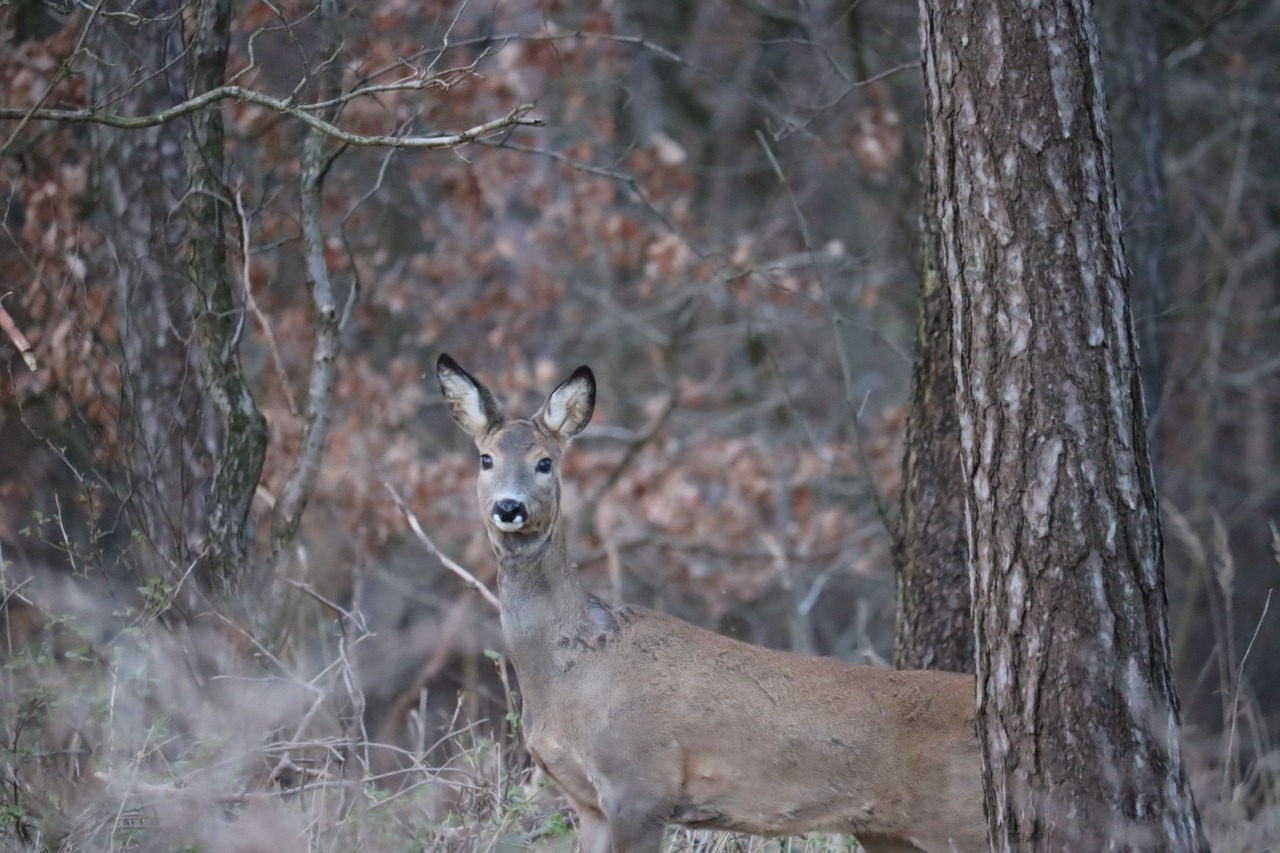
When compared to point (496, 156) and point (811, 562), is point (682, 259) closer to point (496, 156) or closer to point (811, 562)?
point (496, 156)

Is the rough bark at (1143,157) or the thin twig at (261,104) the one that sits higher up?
the rough bark at (1143,157)

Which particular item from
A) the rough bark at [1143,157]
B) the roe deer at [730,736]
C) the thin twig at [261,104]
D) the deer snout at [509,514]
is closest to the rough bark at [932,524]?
the roe deer at [730,736]

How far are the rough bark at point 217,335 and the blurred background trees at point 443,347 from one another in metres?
0.02

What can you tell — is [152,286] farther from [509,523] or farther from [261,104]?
[509,523]

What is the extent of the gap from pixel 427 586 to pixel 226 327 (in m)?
6.88

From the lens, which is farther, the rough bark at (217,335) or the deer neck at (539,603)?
the rough bark at (217,335)

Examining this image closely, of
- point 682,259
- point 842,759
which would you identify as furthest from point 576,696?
point 682,259

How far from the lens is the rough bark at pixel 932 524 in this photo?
254 inches

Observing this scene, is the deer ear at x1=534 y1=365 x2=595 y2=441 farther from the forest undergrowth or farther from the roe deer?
the forest undergrowth

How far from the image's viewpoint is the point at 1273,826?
23.0 feet

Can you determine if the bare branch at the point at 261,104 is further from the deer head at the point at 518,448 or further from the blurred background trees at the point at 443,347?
the deer head at the point at 518,448

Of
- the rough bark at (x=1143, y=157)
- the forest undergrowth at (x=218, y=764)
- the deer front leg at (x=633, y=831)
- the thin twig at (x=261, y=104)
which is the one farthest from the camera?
the rough bark at (x=1143, y=157)

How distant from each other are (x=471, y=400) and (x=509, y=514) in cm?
82

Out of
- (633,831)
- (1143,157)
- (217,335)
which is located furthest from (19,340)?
(1143,157)
